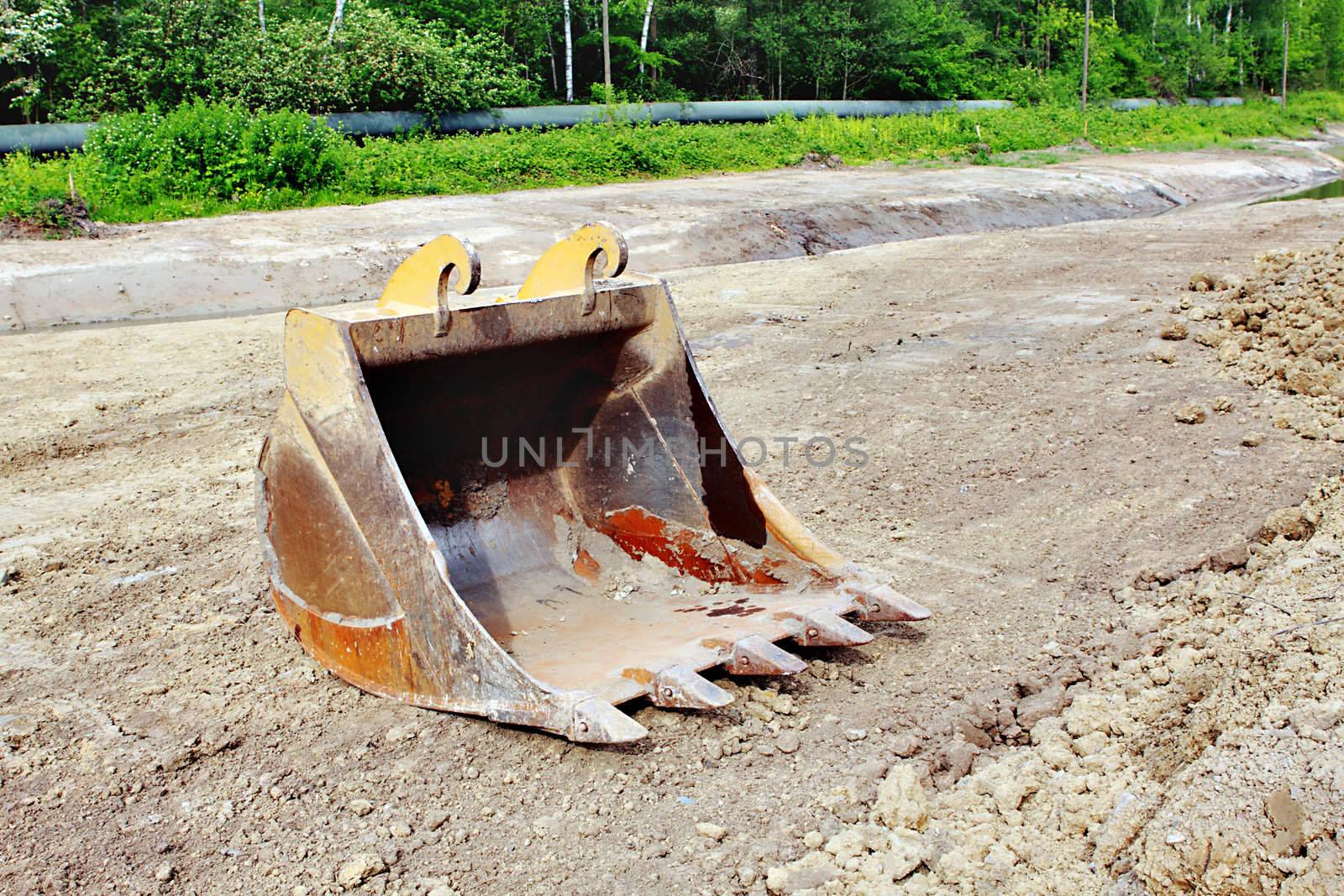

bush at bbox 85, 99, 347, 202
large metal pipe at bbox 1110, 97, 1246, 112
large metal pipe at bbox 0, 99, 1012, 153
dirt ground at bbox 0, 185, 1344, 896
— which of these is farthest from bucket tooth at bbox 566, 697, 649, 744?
large metal pipe at bbox 1110, 97, 1246, 112

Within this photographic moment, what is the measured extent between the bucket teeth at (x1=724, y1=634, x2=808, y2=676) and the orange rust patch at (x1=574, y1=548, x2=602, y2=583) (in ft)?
3.29

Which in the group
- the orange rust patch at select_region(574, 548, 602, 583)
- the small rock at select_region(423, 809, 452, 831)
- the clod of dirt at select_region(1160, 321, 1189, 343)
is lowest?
the small rock at select_region(423, 809, 452, 831)

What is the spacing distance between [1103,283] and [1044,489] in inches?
224

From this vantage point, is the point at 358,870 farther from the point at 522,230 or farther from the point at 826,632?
the point at 522,230

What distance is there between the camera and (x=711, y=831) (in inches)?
104

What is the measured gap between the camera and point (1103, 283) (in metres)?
10.0

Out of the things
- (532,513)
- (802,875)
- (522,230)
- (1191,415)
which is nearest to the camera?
(802,875)

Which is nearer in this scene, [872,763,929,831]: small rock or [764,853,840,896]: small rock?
[764,853,840,896]: small rock

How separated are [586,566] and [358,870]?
1.66m

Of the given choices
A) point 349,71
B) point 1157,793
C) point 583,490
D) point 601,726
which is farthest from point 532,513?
point 349,71

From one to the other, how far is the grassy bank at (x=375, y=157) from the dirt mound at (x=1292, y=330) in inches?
397

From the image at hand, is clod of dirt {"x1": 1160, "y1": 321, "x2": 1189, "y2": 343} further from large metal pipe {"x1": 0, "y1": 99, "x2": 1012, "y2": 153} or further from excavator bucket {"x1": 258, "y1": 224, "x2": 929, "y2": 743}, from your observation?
large metal pipe {"x1": 0, "y1": 99, "x2": 1012, "y2": 153}

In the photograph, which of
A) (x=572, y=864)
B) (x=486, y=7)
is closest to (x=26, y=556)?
(x=572, y=864)

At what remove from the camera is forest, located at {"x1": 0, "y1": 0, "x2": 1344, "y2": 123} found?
1981 centimetres
